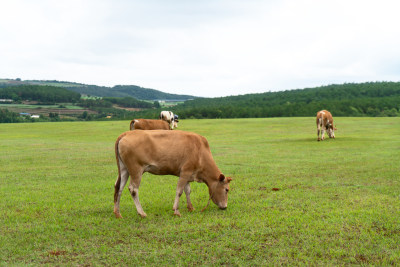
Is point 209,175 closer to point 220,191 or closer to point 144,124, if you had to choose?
point 220,191

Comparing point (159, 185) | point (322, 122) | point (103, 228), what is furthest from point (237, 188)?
point (322, 122)

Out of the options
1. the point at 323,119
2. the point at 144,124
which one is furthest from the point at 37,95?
the point at 323,119

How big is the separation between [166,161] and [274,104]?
9966 cm

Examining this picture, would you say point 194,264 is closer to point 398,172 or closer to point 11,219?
point 11,219

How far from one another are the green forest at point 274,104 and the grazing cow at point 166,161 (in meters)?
74.1

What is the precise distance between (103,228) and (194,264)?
101 inches

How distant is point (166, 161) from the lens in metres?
8.52

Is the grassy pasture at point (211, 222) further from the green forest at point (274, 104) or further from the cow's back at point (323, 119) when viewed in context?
the green forest at point (274, 104)

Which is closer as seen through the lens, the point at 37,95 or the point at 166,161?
the point at 166,161

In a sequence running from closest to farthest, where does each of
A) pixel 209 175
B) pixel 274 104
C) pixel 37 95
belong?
pixel 209 175 < pixel 274 104 < pixel 37 95

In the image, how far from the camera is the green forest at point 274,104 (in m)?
82.0

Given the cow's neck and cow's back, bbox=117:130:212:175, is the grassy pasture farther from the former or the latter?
cow's back, bbox=117:130:212:175

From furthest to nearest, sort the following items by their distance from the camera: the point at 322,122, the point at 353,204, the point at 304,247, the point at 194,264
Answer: the point at 322,122, the point at 353,204, the point at 304,247, the point at 194,264

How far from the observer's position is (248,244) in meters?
6.46
